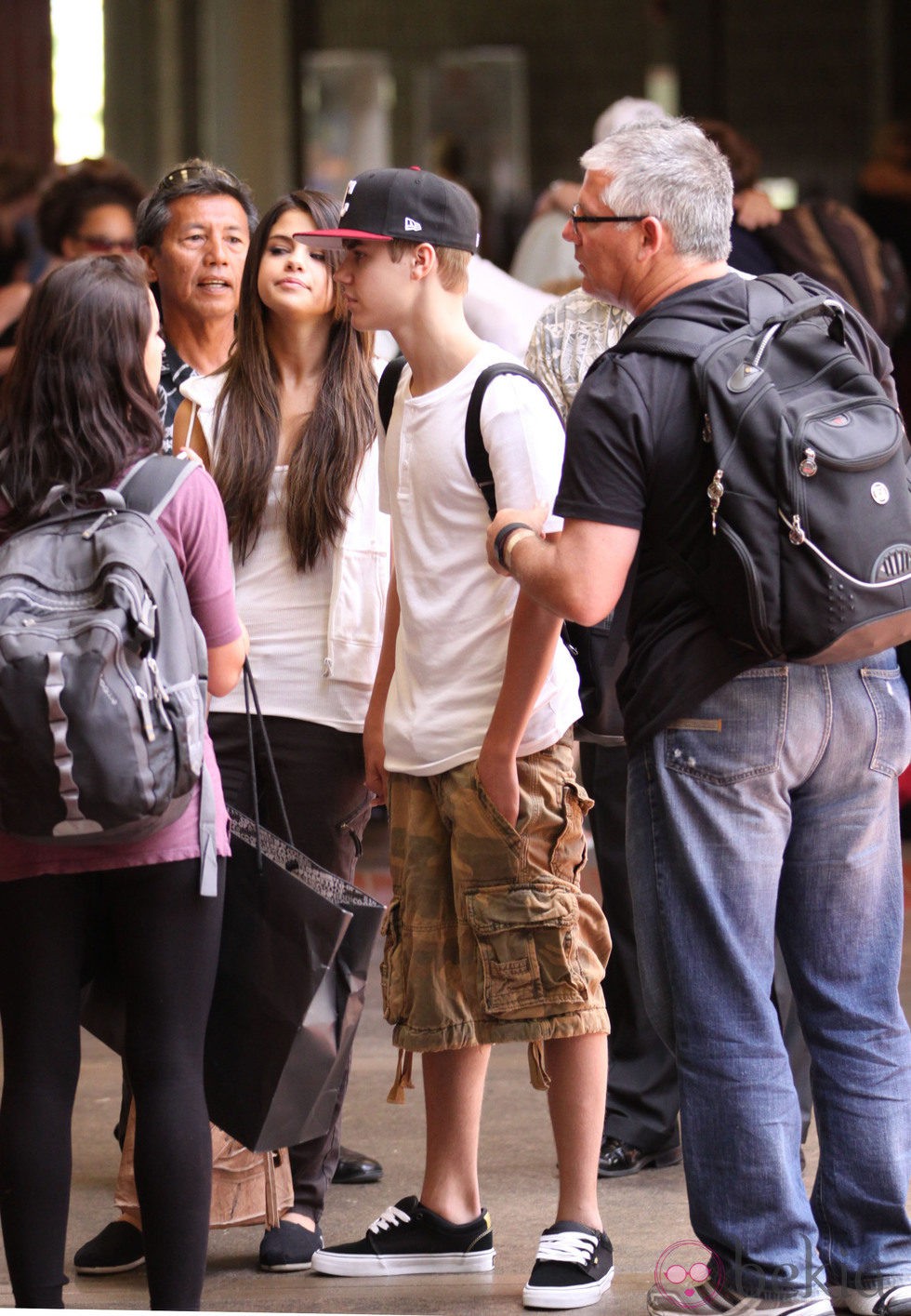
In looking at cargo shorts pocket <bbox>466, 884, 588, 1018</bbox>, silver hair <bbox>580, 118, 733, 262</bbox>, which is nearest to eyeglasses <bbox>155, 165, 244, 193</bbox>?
silver hair <bbox>580, 118, 733, 262</bbox>

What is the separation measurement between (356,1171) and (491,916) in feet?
3.48

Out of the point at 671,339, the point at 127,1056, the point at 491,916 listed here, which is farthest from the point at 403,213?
the point at 127,1056

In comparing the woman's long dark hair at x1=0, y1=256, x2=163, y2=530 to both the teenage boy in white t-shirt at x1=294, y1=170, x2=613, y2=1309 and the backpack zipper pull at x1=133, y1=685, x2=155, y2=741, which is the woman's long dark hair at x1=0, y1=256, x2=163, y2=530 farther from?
the teenage boy in white t-shirt at x1=294, y1=170, x2=613, y2=1309

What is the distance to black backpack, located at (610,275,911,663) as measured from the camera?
2.74 metres

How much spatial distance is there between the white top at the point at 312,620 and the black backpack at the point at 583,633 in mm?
225

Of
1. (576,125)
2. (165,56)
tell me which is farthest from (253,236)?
(576,125)

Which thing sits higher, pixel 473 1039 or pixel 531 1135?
pixel 473 1039

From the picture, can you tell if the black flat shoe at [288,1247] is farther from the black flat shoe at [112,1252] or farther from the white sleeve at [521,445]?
the white sleeve at [521,445]

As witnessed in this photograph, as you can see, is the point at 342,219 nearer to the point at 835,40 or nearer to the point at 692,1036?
the point at 692,1036

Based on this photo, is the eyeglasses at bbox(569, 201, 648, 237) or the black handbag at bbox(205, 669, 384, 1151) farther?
the black handbag at bbox(205, 669, 384, 1151)

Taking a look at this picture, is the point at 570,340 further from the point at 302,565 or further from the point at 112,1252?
the point at 112,1252

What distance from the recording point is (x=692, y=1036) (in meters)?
2.96

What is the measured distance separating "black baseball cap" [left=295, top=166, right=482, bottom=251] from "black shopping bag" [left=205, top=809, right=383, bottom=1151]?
1073 mm

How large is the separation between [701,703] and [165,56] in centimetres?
1198
